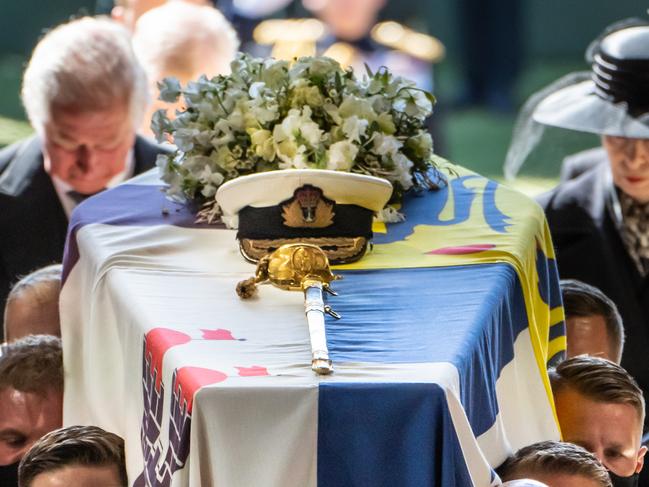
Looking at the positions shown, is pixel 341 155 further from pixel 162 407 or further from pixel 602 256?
pixel 602 256

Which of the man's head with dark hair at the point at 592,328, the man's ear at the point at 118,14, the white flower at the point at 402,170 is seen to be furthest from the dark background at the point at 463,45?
the white flower at the point at 402,170

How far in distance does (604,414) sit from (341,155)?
830 millimetres

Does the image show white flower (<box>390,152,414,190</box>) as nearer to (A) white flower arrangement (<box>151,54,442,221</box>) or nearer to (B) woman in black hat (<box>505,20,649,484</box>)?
(A) white flower arrangement (<box>151,54,442,221</box>)

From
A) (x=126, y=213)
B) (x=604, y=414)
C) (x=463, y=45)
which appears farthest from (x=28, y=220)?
(x=463, y=45)

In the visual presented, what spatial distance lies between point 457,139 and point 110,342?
7061 mm

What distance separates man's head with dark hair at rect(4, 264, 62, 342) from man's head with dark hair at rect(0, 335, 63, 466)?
314 millimetres

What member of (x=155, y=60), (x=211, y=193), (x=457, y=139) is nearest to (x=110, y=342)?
(x=211, y=193)

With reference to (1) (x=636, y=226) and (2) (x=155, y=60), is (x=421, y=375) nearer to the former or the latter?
(1) (x=636, y=226)

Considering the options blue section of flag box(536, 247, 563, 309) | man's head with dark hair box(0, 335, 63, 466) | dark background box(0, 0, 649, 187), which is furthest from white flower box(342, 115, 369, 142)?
dark background box(0, 0, 649, 187)

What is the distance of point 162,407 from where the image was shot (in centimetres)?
335

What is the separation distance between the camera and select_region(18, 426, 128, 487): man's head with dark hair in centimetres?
350

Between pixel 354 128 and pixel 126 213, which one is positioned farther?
pixel 126 213

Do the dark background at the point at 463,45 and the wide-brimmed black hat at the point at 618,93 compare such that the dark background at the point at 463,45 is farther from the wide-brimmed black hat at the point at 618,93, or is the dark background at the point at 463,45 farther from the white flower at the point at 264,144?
the white flower at the point at 264,144

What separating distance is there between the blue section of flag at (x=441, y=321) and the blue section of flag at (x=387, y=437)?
147 millimetres
